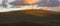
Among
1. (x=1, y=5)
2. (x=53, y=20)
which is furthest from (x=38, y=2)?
(x=1, y=5)

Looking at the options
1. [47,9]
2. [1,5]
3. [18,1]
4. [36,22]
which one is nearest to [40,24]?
[36,22]

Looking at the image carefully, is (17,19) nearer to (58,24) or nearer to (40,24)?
(40,24)

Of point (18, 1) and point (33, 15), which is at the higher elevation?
point (18, 1)

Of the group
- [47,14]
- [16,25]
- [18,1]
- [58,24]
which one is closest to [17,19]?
[16,25]

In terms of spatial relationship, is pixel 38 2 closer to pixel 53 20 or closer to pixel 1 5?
pixel 53 20

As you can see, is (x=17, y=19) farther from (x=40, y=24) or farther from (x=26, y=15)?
(x=40, y=24)
